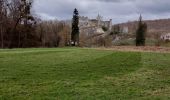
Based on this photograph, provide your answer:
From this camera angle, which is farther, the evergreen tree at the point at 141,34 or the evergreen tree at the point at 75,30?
the evergreen tree at the point at 75,30

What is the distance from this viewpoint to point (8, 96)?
27.7 ft

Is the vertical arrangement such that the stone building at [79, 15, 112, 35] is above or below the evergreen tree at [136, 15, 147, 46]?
above

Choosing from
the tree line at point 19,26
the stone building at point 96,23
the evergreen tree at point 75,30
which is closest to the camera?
the tree line at point 19,26

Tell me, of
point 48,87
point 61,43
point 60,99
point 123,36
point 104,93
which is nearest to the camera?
point 60,99

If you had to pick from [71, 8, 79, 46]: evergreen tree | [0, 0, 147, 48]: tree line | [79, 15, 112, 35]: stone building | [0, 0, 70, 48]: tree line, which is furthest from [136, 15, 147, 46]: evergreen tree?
[79, 15, 112, 35]: stone building

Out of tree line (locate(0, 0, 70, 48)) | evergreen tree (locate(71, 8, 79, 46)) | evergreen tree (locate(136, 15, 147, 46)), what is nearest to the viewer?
tree line (locate(0, 0, 70, 48))

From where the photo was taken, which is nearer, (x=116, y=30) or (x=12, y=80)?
(x=12, y=80)

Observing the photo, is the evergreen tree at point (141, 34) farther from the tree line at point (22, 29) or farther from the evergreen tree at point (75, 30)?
the evergreen tree at point (75, 30)

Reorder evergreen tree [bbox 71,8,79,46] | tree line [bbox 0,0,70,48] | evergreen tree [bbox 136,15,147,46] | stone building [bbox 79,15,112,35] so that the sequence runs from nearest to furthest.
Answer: tree line [bbox 0,0,70,48] < evergreen tree [bbox 136,15,147,46] < evergreen tree [bbox 71,8,79,46] < stone building [bbox 79,15,112,35]

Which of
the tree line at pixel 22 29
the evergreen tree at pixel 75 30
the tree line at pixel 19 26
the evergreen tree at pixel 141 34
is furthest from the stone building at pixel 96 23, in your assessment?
the tree line at pixel 19 26

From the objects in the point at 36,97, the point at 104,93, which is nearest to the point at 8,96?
the point at 36,97

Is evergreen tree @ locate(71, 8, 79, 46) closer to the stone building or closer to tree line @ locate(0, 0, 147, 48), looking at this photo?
tree line @ locate(0, 0, 147, 48)

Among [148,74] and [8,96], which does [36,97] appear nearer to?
[8,96]

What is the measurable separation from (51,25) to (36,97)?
7190 cm
